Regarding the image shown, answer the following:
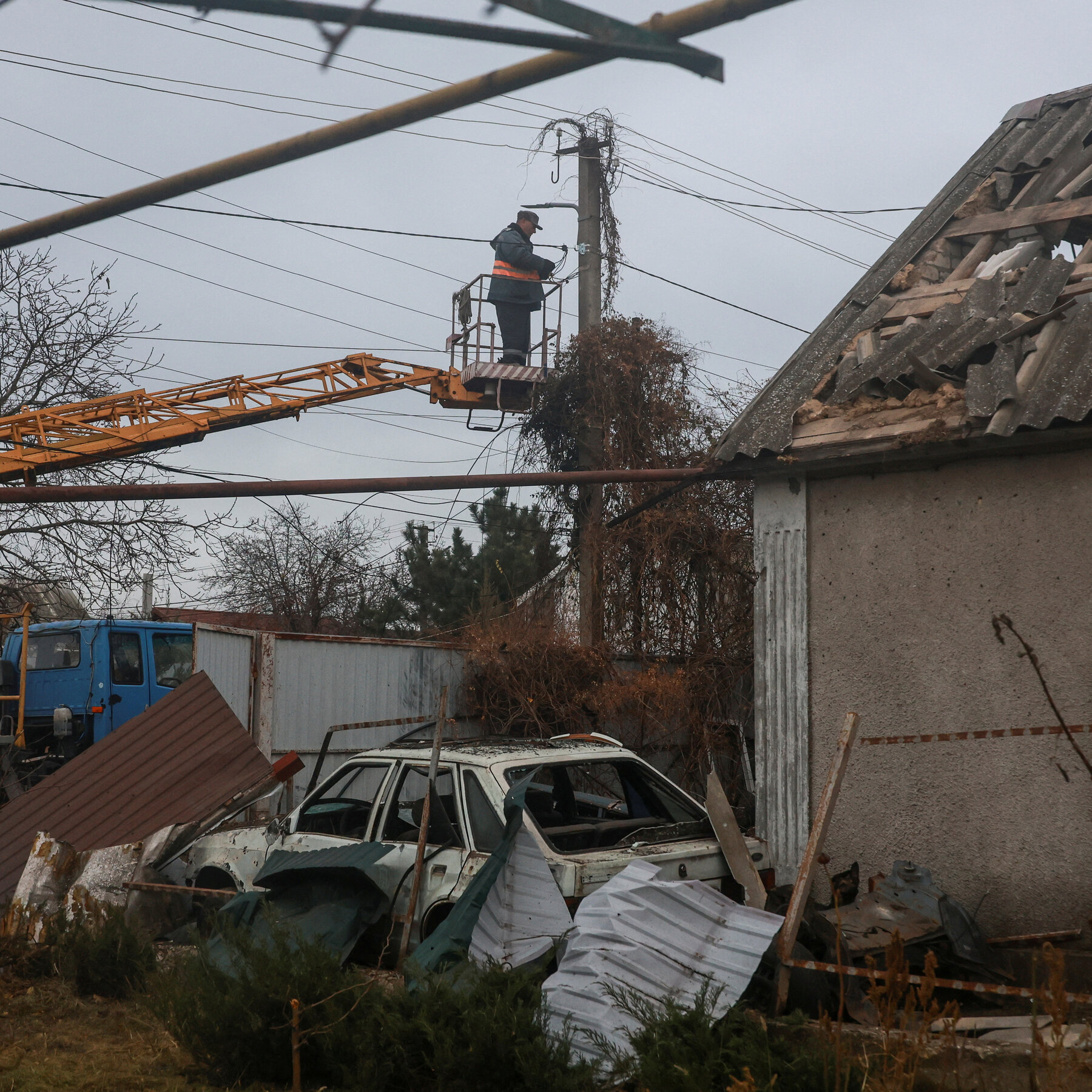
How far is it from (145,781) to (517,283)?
9.23 metres

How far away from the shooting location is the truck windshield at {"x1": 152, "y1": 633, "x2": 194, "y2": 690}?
1335 cm

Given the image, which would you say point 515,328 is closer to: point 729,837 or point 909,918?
point 729,837

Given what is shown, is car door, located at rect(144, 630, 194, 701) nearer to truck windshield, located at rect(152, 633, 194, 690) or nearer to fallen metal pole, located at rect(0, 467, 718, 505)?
truck windshield, located at rect(152, 633, 194, 690)

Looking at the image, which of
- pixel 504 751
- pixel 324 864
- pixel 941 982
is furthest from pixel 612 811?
pixel 941 982

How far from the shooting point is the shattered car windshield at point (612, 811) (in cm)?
638

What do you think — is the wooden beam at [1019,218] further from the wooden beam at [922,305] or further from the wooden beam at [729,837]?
the wooden beam at [729,837]

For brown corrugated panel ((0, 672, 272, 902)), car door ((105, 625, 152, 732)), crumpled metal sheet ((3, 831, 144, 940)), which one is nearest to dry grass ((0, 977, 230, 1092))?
→ crumpled metal sheet ((3, 831, 144, 940))

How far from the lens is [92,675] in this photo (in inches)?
512

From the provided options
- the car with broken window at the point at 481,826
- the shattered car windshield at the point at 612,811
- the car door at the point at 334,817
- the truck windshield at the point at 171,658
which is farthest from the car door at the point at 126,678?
the shattered car windshield at the point at 612,811

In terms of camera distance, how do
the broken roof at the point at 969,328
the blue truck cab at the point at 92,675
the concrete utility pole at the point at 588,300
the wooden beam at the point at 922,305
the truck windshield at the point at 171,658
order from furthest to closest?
the concrete utility pole at the point at 588,300
the truck windshield at the point at 171,658
the blue truck cab at the point at 92,675
the wooden beam at the point at 922,305
the broken roof at the point at 969,328

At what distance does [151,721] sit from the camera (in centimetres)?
891

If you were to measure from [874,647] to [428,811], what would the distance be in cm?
309

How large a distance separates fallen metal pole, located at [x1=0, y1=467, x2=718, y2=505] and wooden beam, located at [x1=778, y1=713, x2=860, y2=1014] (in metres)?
3.21

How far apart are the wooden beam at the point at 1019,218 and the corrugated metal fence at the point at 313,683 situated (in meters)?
6.87
